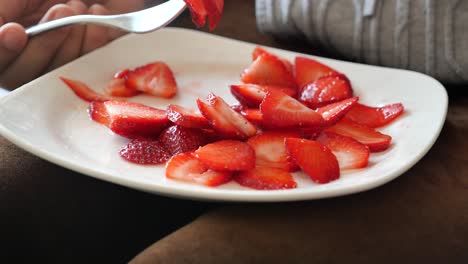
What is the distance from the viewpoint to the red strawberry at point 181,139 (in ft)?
2.19

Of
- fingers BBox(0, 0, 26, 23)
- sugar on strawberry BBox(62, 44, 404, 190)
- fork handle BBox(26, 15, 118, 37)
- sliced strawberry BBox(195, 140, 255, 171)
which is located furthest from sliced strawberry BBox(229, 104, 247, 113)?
fingers BBox(0, 0, 26, 23)

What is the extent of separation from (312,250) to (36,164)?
1.01ft

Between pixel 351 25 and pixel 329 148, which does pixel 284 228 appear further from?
pixel 351 25

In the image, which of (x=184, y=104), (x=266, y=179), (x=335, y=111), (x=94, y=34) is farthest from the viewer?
(x=94, y=34)

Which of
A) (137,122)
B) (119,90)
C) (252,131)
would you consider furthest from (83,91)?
(252,131)

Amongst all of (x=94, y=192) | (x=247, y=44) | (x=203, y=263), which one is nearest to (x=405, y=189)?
(x=203, y=263)

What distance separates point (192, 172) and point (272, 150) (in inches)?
3.4

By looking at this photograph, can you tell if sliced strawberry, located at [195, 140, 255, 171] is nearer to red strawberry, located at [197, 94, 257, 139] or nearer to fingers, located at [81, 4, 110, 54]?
red strawberry, located at [197, 94, 257, 139]

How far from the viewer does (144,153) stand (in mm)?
662

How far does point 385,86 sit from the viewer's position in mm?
825

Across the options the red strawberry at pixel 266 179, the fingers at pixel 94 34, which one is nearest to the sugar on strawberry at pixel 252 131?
the red strawberry at pixel 266 179

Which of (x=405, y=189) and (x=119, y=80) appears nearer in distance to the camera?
(x=405, y=189)

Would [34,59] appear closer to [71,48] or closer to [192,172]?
[71,48]

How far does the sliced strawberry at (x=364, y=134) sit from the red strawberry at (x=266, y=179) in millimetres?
111
